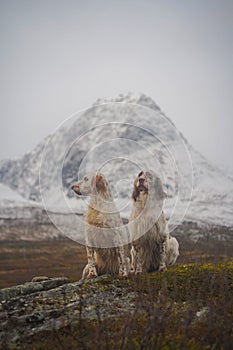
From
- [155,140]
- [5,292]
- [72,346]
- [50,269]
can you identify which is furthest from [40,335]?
[50,269]

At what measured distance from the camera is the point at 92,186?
40.7ft

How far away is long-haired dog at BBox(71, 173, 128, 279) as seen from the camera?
39.9 ft

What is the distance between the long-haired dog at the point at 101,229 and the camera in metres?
12.2

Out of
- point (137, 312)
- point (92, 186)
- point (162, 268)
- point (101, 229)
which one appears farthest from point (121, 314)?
point (92, 186)

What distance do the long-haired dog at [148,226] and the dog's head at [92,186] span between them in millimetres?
959

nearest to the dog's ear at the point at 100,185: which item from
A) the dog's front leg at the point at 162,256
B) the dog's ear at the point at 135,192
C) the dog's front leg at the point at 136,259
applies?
the dog's ear at the point at 135,192

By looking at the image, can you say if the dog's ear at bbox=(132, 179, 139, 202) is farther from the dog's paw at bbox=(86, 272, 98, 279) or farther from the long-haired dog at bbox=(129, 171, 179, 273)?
the dog's paw at bbox=(86, 272, 98, 279)

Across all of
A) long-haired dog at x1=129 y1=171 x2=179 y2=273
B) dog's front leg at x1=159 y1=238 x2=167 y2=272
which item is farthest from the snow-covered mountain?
dog's front leg at x1=159 y1=238 x2=167 y2=272

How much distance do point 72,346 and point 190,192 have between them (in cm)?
710

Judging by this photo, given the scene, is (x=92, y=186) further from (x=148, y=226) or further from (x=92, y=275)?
(x=92, y=275)

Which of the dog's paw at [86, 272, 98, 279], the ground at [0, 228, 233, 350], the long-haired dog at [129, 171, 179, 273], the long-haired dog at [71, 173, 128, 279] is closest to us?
the ground at [0, 228, 233, 350]

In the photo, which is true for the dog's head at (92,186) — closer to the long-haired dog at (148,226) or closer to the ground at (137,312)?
the long-haired dog at (148,226)

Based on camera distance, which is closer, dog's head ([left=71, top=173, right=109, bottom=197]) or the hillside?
the hillside

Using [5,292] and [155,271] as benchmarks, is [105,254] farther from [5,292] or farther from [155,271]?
[5,292]
